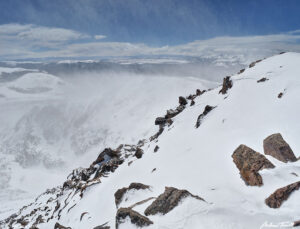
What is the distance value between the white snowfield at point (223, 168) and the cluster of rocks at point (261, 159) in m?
0.32

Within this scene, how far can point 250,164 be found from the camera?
12234 millimetres

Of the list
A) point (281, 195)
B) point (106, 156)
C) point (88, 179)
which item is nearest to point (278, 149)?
point (281, 195)

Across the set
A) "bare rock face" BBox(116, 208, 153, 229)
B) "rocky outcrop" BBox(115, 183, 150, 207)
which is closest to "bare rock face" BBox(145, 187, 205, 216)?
"bare rock face" BBox(116, 208, 153, 229)

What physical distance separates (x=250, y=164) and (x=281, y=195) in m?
2.77

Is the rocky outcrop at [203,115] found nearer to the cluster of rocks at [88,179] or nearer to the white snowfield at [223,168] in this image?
the white snowfield at [223,168]

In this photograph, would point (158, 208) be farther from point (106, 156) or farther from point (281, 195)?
point (106, 156)

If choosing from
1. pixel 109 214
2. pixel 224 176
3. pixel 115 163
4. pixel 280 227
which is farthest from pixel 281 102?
pixel 115 163

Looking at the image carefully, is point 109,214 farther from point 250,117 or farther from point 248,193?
point 250,117

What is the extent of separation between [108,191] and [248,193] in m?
14.6

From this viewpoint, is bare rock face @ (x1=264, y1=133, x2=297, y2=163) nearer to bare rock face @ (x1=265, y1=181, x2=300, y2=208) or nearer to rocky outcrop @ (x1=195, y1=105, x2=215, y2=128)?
bare rock face @ (x1=265, y1=181, x2=300, y2=208)

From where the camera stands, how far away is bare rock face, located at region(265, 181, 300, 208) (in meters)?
9.51

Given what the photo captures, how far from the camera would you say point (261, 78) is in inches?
957

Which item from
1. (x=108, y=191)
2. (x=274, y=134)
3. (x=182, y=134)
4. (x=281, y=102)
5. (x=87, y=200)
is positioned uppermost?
(x=281, y=102)

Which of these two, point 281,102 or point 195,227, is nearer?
point 195,227
